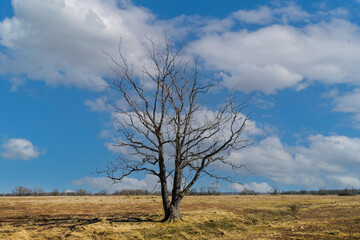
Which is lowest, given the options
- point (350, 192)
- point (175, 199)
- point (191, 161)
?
point (350, 192)

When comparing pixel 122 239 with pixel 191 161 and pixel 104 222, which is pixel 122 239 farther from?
pixel 191 161

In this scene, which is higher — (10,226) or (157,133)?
(157,133)

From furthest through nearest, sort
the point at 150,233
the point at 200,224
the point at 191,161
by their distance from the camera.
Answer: the point at 191,161, the point at 200,224, the point at 150,233

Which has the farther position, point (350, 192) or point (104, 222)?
point (350, 192)

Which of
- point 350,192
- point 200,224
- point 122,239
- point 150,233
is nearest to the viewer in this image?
point 122,239

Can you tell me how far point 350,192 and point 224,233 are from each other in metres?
84.2

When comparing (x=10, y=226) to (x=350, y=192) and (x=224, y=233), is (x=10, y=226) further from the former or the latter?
(x=350, y=192)

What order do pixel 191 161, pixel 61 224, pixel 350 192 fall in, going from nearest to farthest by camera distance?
pixel 61 224, pixel 191 161, pixel 350 192

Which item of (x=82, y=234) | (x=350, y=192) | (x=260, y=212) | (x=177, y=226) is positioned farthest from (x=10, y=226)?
(x=350, y=192)

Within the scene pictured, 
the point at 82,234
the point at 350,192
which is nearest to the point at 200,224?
the point at 82,234

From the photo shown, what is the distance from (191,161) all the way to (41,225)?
1090 cm

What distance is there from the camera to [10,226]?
1845cm

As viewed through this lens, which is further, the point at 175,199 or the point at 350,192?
the point at 350,192

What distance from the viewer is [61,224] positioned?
1933cm
